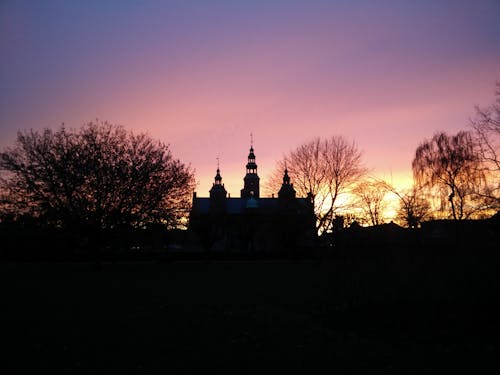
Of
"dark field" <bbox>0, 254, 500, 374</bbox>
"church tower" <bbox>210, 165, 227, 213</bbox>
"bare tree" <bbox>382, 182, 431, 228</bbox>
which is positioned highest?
"church tower" <bbox>210, 165, 227, 213</bbox>

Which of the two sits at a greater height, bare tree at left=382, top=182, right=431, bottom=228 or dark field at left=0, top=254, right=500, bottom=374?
bare tree at left=382, top=182, right=431, bottom=228

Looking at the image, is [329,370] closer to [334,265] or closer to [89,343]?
[89,343]

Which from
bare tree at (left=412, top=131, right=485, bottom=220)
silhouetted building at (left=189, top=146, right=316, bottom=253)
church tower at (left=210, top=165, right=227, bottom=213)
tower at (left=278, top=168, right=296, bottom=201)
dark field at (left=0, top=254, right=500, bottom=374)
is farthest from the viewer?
church tower at (left=210, top=165, right=227, bottom=213)

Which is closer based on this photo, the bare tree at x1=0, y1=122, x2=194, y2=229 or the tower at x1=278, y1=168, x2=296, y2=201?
the bare tree at x1=0, y1=122, x2=194, y2=229

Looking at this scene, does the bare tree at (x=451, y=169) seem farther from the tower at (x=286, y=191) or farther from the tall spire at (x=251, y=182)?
the tall spire at (x=251, y=182)

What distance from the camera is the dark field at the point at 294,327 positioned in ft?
25.5

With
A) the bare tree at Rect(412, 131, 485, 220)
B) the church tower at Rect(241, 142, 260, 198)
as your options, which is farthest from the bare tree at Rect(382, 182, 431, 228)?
the church tower at Rect(241, 142, 260, 198)

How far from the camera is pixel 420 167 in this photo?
36375 mm

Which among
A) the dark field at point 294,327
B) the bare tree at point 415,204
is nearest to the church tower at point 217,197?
the bare tree at point 415,204

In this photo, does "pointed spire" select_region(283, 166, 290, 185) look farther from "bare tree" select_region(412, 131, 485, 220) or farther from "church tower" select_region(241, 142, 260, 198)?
"church tower" select_region(241, 142, 260, 198)

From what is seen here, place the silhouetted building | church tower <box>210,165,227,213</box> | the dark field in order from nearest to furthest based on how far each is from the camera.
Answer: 1. the dark field
2. the silhouetted building
3. church tower <box>210,165,227,213</box>

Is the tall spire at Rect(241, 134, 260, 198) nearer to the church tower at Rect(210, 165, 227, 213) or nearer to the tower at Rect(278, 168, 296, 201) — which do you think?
the church tower at Rect(210, 165, 227, 213)

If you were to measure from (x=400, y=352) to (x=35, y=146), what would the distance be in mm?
34297

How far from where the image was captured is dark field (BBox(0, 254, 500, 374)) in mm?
7770
